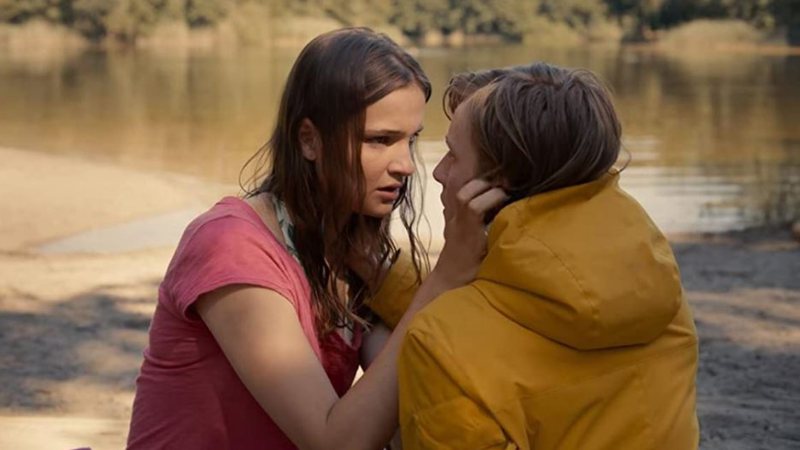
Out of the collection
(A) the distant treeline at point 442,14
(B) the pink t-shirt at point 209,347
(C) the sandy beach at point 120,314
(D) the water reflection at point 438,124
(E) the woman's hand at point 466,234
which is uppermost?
(E) the woman's hand at point 466,234

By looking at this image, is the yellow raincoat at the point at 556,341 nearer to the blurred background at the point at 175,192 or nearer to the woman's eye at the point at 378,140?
the woman's eye at the point at 378,140

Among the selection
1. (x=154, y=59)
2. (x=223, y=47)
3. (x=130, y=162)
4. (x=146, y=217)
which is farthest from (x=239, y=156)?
(x=223, y=47)

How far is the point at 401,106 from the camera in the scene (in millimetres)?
2184

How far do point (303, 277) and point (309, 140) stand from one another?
23cm

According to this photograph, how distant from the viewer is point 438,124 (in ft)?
66.7

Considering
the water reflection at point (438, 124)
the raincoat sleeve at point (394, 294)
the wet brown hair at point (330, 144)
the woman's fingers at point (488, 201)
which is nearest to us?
the woman's fingers at point (488, 201)

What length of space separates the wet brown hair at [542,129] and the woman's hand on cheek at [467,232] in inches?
1.1

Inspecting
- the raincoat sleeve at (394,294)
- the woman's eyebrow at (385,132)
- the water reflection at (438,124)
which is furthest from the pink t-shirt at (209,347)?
the water reflection at (438,124)

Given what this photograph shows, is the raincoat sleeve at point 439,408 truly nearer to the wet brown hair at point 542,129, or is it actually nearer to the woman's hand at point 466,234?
the woman's hand at point 466,234

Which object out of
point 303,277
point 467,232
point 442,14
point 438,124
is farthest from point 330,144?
point 442,14

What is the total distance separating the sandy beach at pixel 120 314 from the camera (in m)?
4.87

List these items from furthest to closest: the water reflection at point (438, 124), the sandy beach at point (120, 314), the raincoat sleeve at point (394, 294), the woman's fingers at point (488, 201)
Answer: the water reflection at point (438, 124) → the sandy beach at point (120, 314) → the raincoat sleeve at point (394, 294) → the woman's fingers at point (488, 201)

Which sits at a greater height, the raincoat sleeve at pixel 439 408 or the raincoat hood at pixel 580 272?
the raincoat hood at pixel 580 272

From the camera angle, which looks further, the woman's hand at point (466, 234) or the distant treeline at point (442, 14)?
the distant treeline at point (442, 14)
